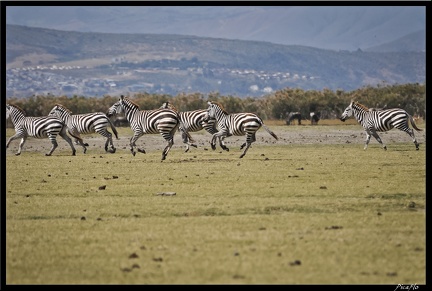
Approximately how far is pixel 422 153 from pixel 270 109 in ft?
96.0

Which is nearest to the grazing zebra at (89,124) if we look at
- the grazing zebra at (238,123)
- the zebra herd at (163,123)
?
the zebra herd at (163,123)

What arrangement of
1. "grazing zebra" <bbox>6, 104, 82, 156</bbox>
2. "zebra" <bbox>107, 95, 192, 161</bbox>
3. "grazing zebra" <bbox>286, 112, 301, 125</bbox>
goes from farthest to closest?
"grazing zebra" <bbox>286, 112, 301, 125</bbox>
"grazing zebra" <bbox>6, 104, 82, 156</bbox>
"zebra" <bbox>107, 95, 192, 161</bbox>

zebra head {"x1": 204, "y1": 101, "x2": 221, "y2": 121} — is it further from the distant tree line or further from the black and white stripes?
the distant tree line

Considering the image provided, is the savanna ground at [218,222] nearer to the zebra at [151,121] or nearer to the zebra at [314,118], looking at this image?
the zebra at [151,121]

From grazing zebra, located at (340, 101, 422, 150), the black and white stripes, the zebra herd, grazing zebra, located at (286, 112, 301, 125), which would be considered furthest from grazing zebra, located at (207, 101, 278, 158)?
grazing zebra, located at (286, 112, 301, 125)

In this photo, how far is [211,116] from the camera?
29312mm

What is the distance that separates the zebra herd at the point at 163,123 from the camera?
27.6 m

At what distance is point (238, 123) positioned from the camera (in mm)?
27922

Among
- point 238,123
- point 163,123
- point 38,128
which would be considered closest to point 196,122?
point 238,123

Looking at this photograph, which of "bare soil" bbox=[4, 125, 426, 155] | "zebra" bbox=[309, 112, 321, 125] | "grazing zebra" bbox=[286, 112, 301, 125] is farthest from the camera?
"grazing zebra" bbox=[286, 112, 301, 125]

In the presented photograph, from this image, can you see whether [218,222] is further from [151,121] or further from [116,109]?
[116,109]

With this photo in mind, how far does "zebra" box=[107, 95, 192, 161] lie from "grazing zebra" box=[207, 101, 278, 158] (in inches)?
56.9

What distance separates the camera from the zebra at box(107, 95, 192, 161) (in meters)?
27.2
